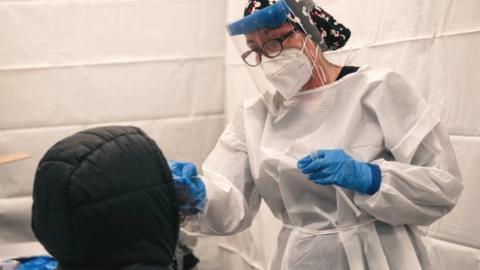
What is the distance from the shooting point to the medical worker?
104cm

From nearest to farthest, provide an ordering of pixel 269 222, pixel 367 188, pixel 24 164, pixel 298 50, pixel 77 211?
1. pixel 77 211
2. pixel 367 188
3. pixel 298 50
4. pixel 269 222
5. pixel 24 164

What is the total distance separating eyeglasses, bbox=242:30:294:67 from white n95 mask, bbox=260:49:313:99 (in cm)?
1

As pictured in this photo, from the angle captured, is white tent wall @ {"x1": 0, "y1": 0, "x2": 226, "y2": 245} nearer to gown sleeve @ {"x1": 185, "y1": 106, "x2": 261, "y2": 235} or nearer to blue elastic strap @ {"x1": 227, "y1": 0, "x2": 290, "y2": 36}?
gown sleeve @ {"x1": 185, "y1": 106, "x2": 261, "y2": 235}

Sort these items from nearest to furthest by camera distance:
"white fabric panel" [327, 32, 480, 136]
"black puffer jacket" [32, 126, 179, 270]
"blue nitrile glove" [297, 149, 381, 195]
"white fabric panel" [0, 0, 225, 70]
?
"black puffer jacket" [32, 126, 179, 270] → "blue nitrile glove" [297, 149, 381, 195] → "white fabric panel" [327, 32, 480, 136] → "white fabric panel" [0, 0, 225, 70]

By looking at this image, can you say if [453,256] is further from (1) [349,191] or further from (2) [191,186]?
(2) [191,186]

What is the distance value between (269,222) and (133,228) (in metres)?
1.49

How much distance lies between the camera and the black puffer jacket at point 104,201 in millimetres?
654

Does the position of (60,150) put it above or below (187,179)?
above

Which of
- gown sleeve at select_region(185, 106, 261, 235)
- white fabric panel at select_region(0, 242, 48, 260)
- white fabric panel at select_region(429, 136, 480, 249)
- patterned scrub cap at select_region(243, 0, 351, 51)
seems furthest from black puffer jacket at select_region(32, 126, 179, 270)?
white fabric panel at select_region(0, 242, 48, 260)

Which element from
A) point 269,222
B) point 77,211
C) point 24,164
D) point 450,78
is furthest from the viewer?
point 24,164

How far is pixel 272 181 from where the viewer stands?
120 cm

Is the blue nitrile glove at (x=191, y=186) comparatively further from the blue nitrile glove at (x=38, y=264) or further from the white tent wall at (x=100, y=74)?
the white tent wall at (x=100, y=74)

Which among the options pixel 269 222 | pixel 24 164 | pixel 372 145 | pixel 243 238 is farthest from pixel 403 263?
pixel 24 164

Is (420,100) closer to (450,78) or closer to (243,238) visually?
(450,78)
